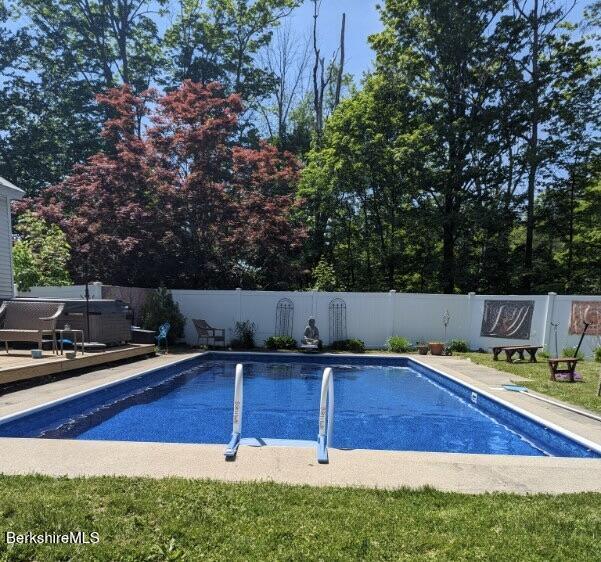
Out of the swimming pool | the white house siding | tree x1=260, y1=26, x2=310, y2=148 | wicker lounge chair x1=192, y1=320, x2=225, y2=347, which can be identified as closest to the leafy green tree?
wicker lounge chair x1=192, y1=320, x2=225, y2=347

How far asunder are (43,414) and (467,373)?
824 cm

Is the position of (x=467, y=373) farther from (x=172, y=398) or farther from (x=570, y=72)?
(x=570, y=72)

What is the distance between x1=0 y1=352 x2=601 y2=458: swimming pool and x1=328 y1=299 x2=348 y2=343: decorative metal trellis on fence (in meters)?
3.66

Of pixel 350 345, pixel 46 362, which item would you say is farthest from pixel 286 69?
pixel 46 362

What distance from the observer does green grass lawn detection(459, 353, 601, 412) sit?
711 centimetres

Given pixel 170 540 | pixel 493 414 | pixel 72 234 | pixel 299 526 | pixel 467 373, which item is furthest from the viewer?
pixel 72 234

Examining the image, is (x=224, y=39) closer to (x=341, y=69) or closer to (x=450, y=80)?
(x=341, y=69)

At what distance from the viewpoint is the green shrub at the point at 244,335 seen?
47.8 feet

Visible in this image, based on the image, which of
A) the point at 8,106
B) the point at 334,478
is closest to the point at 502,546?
the point at 334,478

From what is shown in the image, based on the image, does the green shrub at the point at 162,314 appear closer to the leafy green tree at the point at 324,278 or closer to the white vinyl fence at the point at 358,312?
the white vinyl fence at the point at 358,312

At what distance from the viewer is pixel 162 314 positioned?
45.6 ft

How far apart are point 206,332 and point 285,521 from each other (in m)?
11.8

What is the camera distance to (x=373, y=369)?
12445 mm

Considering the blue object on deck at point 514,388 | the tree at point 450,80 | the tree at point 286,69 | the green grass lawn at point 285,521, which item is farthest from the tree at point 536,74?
the green grass lawn at point 285,521
